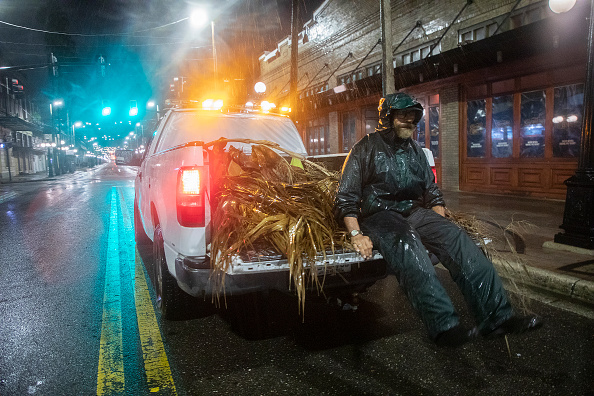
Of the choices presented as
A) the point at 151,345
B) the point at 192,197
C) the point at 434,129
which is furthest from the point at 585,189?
the point at 434,129

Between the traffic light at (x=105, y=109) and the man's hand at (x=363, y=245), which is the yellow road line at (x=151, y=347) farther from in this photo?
the traffic light at (x=105, y=109)

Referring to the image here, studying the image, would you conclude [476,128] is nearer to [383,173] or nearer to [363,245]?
[383,173]

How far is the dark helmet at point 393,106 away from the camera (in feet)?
10.6

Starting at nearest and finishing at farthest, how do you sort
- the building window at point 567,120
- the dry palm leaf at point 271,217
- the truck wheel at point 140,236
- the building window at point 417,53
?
the dry palm leaf at point 271,217
the truck wheel at point 140,236
the building window at point 567,120
the building window at point 417,53

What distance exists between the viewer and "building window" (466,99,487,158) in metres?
13.4

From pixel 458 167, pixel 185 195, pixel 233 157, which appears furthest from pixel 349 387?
pixel 458 167

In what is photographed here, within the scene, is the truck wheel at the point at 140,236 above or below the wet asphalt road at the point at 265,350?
above

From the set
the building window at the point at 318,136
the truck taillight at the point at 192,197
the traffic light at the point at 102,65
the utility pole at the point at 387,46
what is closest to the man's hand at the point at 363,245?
the truck taillight at the point at 192,197

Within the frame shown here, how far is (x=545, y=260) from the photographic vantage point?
5.52 metres

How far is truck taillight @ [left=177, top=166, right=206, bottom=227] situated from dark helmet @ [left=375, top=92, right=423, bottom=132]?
1.51 m

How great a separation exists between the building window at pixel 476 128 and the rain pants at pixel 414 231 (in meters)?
11.0

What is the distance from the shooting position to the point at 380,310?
422cm

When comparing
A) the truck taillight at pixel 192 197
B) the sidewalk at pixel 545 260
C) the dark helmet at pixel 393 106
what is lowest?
the sidewalk at pixel 545 260

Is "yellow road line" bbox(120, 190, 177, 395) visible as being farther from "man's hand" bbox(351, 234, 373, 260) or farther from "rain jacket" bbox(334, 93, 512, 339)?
"rain jacket" bbox(334, 93, 512, 339)
